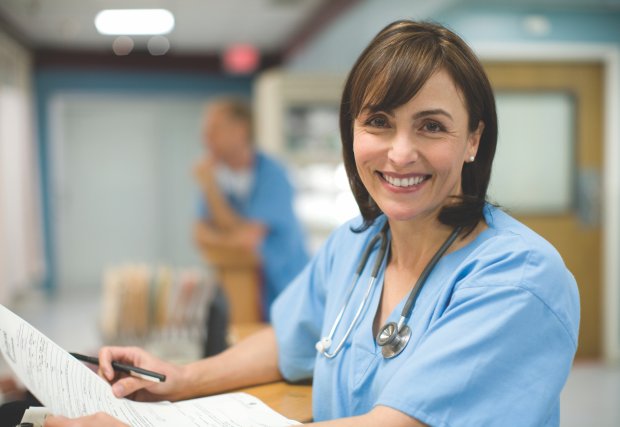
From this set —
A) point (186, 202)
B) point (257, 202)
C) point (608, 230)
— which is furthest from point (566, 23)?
point (186, 202)

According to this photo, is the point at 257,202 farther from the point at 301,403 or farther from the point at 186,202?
the point at 186,202

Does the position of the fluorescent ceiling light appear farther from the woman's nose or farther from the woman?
the woman's nose

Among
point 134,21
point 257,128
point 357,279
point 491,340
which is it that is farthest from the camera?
point 134,21

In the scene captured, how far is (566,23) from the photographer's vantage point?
450 centimetres

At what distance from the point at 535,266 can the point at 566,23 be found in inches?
162

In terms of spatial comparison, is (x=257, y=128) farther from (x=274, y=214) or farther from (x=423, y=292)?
(x=423, y=292)

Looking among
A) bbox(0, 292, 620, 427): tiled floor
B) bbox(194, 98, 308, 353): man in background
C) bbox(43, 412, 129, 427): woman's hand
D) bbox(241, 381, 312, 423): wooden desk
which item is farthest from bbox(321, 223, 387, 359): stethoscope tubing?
bbox(0, 292, 620, 427): tiled floor

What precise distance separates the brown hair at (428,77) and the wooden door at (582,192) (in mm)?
3752

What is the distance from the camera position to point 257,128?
4.86 m

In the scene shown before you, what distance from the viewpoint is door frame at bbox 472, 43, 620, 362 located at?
181 inches

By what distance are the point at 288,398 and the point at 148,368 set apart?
26cm

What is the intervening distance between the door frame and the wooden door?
0.13 feet

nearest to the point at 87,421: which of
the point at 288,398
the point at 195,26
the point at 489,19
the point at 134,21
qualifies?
the point at 288,398

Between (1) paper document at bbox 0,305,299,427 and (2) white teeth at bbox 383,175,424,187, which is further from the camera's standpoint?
(2) white teeth at bbox 383,175,424,187
